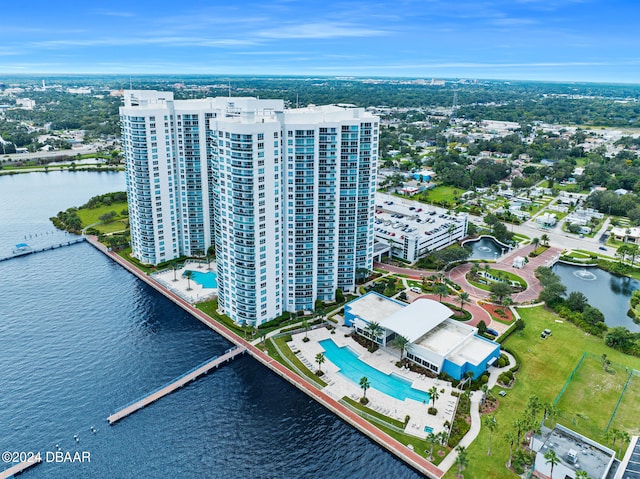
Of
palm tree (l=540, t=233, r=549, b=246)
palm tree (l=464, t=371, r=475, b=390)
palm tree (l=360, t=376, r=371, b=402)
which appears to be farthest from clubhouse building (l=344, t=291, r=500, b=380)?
palm tree (l=540, t=233, r=549, b=246)

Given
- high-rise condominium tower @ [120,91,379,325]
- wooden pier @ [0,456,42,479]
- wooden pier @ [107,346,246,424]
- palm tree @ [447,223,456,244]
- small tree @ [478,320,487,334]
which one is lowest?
wooden pier @ [0,456,42,479]

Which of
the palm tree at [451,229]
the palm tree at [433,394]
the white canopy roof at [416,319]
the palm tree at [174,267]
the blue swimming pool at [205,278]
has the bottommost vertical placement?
the palm tree at [433,394]

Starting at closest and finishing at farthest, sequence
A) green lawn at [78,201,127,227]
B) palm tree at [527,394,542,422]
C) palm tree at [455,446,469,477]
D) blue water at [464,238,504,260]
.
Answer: palm tree at [455,446,469,477]
palm tree at [527,394,542,422]
blue water at [464,238,504,260]
green lawn at [78,201,127,227]

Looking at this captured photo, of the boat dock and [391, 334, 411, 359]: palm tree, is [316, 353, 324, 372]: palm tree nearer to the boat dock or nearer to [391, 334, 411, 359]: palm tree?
[391, 334, 411, 359]: palm tree

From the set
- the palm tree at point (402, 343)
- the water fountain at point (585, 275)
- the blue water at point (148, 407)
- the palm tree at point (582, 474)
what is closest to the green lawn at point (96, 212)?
the blue water at point (148, 407)

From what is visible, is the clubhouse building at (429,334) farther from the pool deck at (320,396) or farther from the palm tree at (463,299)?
the pool deck at (320,396)

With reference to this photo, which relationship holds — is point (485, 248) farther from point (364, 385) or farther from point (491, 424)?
point (491, 424)
